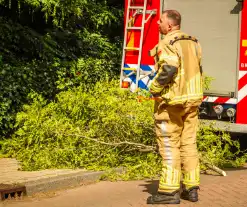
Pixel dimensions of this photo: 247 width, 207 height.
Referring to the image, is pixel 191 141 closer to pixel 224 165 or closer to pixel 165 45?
pixel 165 45

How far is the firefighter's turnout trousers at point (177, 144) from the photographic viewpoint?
6.38 metres

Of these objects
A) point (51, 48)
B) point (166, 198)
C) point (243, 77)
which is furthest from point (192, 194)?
point (51, 48)

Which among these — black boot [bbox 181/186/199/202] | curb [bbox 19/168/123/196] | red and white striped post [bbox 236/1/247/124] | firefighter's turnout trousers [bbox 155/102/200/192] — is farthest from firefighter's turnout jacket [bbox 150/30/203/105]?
red and white striped post [bbox 236/1/247/124]

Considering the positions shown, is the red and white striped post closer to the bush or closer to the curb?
the bush

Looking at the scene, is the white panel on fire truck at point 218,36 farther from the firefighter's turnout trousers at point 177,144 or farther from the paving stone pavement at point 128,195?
the firefighter's turnout trousers at point 177,144

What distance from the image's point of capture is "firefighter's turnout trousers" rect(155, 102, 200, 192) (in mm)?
6375

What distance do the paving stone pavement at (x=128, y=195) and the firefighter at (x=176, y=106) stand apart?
23cm

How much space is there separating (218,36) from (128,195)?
10.5 ft

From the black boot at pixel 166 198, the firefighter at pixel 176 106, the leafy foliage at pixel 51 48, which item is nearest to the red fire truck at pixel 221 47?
the leafy foliage at pixel 51 48

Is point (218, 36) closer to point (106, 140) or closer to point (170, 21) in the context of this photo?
point (106, 140)

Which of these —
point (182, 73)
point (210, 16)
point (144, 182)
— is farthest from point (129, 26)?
point (182, 73)

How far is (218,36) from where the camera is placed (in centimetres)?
913

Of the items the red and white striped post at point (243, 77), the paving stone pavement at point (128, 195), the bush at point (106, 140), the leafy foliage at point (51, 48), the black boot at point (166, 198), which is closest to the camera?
the black boot at point (166, 198)

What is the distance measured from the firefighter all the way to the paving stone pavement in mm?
231
